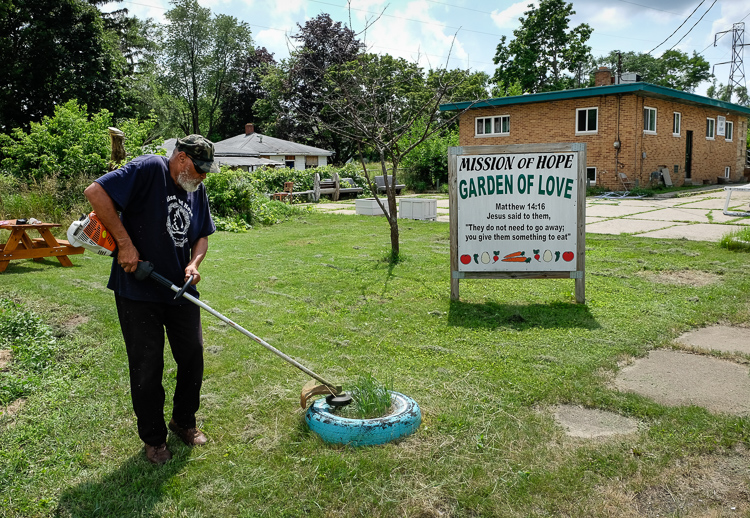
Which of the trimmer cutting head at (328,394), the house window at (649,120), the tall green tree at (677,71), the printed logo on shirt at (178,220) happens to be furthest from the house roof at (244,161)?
the tall green tree at (677,71)

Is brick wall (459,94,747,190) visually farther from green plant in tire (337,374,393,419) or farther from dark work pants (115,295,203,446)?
dark work pants (115,295,203,446)

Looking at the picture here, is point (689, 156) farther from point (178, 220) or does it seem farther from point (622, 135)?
point (178, 220)

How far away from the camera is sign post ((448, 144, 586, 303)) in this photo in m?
6.48

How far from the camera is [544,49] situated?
5250 cm

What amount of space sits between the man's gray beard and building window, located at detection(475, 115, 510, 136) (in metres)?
26.0

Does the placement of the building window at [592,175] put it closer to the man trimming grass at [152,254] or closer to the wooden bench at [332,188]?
the wooden bench at [332,188]

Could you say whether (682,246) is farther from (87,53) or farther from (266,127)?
(266,127)

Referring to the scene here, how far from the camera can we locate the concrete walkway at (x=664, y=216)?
490 inches

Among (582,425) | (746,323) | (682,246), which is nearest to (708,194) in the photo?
(682,246)

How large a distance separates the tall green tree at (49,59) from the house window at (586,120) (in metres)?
23.7

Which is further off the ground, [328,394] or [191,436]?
[328,394]

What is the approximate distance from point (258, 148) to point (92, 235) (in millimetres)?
37169

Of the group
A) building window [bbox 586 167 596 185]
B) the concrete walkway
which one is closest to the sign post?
the concrete walkway

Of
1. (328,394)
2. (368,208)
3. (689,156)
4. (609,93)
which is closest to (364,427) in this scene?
(328,394)
